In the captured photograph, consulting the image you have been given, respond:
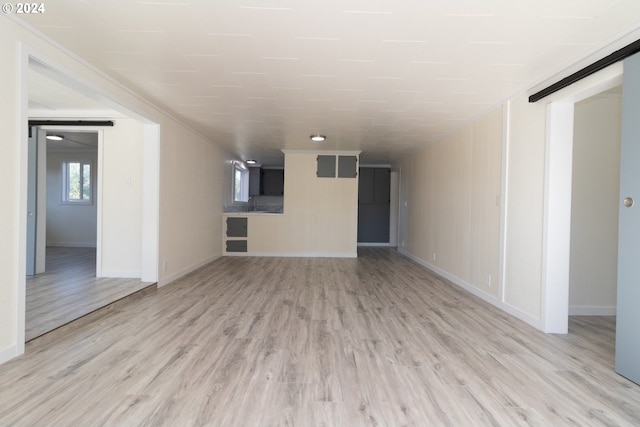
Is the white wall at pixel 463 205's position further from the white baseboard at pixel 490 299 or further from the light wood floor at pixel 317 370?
the light wood floor at pixel 317 370

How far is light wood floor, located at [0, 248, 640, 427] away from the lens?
171 cm

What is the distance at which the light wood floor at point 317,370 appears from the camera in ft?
5.61

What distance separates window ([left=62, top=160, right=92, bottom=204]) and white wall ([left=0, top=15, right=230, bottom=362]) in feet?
12.0

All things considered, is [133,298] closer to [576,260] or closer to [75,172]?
[576,260]

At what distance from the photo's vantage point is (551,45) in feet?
7.92

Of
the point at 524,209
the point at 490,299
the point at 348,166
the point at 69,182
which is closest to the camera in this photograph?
the point at 524,209

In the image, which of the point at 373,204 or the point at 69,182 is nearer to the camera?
the point at 69,182

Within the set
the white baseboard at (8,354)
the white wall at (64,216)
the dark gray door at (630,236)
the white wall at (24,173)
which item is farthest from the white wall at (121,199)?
the dark gray door at (630,236)

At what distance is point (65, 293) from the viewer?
3607 mm

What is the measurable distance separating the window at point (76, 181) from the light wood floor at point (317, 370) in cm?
561

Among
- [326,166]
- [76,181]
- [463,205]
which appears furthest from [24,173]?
[76,181]

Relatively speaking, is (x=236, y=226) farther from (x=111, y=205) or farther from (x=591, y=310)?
(x=591, y=310)

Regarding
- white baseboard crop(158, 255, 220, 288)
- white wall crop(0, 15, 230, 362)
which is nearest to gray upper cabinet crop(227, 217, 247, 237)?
white baseboard crop(158, 255, 220, 288)

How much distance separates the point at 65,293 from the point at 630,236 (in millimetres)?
5100
